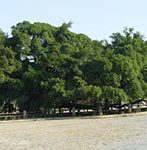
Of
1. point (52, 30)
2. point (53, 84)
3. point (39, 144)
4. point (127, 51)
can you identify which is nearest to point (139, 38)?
point (127, 51)

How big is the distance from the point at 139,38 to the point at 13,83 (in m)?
18.0

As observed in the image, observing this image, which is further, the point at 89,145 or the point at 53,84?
the point at 53,84

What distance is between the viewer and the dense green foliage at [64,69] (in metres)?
55.8

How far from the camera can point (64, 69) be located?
192 ft

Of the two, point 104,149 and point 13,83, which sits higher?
point 13,83

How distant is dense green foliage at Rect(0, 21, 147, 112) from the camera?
55844 mm

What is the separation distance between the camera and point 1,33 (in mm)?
61875

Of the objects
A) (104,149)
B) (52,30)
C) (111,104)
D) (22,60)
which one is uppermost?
(52,30)

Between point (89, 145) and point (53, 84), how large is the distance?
30399 mm

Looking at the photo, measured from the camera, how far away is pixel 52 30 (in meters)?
64.2

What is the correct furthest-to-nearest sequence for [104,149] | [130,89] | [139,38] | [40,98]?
[139,38] < [40,98] < [130,89] < [104,149]

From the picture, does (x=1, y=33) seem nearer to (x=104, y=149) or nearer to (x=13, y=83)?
(x=13, y=83)

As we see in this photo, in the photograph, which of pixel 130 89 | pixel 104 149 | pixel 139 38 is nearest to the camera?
pixel 104 149

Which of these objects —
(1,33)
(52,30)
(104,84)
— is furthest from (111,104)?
(1,33)
